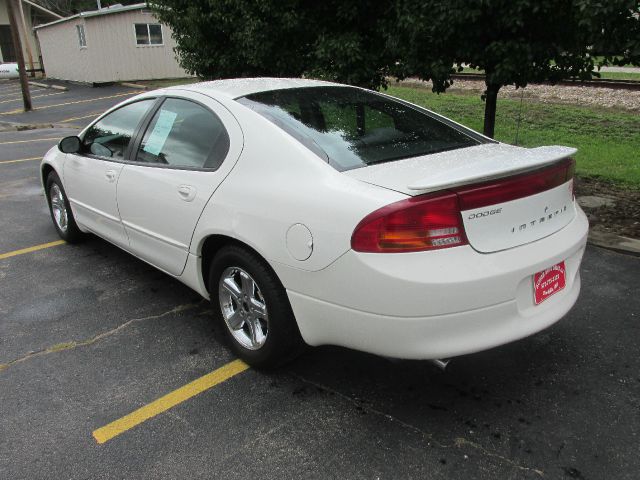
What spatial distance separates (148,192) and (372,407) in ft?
6.30

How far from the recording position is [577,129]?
11.5m

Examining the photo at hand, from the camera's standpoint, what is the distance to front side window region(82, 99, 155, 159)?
13.1ft

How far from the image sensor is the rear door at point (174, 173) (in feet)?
10.4

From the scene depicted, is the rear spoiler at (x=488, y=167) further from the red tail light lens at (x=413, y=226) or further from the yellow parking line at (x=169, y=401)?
the yellow parking line at (x=169, y=401)

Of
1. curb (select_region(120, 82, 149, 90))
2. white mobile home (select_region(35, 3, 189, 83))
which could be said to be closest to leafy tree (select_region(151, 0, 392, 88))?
curb (select_region(120, 82, 149, 90))

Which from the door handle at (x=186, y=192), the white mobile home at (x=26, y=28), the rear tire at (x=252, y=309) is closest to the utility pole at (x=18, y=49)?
the white mobile home at (x=26, y=28)

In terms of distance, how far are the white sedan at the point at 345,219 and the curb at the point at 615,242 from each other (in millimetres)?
2055

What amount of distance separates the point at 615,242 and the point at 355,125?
298 centimetres

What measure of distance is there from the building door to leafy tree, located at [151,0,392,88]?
33.1 metres

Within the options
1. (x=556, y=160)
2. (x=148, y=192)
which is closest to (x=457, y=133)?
(x=556, y=160)

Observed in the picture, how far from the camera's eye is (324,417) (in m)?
2.74

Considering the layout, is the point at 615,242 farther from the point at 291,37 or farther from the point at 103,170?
the point at 291,37

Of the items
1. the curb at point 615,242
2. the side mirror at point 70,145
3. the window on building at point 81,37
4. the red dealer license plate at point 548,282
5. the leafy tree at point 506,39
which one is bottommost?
the curb at point 615,242

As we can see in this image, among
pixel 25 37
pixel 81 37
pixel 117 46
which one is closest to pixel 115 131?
pixel 117 46
